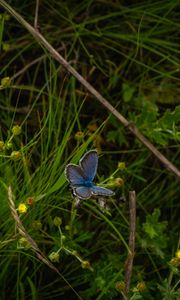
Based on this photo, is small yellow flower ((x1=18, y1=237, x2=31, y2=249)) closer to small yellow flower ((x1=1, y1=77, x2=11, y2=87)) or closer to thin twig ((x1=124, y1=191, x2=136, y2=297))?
thin twig ((x1=124, y1=191, x2=136, y2=297))

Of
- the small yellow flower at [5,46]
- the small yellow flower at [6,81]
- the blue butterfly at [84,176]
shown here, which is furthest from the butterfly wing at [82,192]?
the small yellow flower at [5,46]

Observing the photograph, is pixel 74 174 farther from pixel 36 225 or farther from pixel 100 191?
pixel 36 225

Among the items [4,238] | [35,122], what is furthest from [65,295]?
[35,122]

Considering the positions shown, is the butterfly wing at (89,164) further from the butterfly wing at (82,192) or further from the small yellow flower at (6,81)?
the small yellow flower at (6,81)

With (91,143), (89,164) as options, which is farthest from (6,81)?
(91,143)

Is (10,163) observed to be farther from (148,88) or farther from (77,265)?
(148,88)

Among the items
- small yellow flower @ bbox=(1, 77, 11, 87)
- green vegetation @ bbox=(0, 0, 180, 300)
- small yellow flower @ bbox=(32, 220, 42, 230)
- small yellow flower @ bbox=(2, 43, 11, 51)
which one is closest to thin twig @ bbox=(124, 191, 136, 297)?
green vegetation @ bbox=(0, 0, 180, 300)
